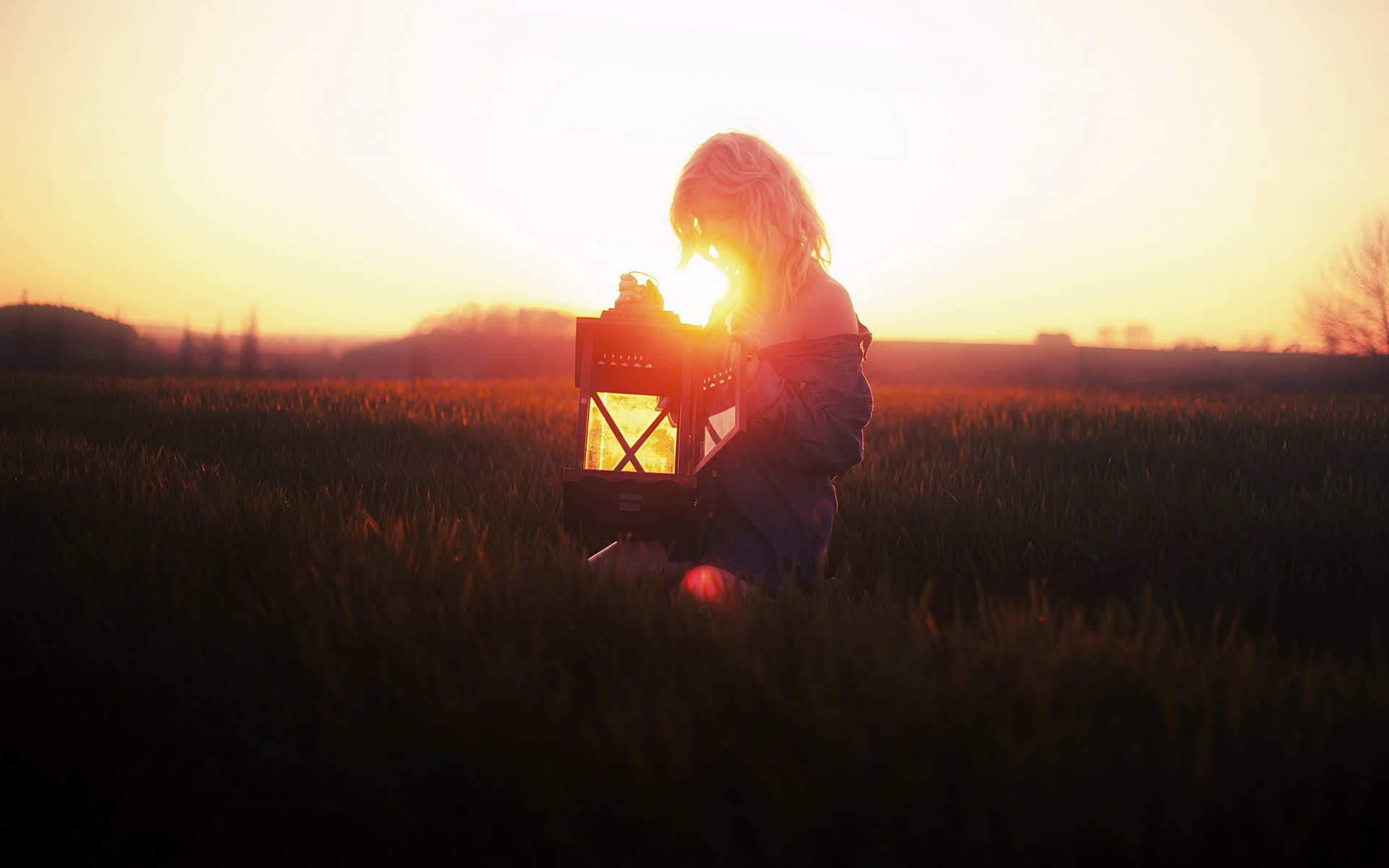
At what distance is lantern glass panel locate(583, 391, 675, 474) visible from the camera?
2.18 m

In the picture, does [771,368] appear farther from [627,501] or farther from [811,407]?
[627,501]

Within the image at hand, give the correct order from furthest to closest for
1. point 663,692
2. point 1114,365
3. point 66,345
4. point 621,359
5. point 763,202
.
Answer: point 1114,365 → point 66,345 → point 763,202 → point 621,359 → point 663,692

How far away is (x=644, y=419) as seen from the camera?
2.20 meters

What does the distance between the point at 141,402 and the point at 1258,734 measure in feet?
24.5

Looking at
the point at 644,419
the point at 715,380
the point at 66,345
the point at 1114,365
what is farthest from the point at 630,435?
the point at 1114,365

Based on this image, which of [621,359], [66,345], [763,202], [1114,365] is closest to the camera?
[621,359]

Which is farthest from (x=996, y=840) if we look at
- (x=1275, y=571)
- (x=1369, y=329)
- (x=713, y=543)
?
(x=1369, y=329)

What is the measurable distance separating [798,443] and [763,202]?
0.76m

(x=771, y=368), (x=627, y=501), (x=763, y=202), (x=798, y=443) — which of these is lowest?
(x=627, y=501)

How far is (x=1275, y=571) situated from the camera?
106 inches

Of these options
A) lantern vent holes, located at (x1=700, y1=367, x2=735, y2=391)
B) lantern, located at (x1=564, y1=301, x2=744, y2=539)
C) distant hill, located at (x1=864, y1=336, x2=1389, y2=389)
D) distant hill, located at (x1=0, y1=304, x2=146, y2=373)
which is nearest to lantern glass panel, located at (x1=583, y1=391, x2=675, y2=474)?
lantern, located at (x1=564, y1=301, x2=744, y2=539)

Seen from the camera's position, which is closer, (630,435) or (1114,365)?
(630,435)

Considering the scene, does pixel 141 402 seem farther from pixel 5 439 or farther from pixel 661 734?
pixel 661 734

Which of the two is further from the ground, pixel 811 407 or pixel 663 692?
pixel 811 407
